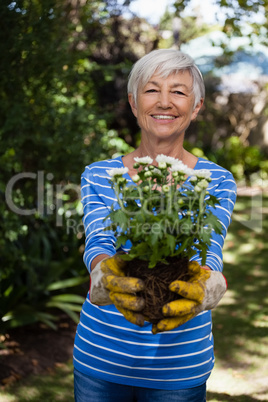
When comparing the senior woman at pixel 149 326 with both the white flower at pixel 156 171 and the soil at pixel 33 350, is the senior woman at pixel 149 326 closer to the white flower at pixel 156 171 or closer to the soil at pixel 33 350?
the white flower at pixel 156 171

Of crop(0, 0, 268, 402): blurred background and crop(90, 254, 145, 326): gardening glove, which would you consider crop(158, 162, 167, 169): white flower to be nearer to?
crop(90, 254, 145, 326): gardening glove

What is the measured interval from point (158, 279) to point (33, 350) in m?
3.41

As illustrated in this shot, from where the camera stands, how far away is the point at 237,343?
4.95 metres

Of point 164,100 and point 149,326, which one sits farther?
point 164,100

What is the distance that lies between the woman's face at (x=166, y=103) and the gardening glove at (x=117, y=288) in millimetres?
578

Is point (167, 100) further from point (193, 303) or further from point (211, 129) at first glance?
point (211, 129)

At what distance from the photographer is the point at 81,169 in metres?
5.31

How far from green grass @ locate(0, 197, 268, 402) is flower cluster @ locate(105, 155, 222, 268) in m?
2.75

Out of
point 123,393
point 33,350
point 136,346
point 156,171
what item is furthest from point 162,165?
point 33,350

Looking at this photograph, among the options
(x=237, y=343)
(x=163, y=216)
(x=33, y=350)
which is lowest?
(x=237, y=343)

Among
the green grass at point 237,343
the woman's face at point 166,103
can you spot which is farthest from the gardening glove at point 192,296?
the green grass at point 237,343

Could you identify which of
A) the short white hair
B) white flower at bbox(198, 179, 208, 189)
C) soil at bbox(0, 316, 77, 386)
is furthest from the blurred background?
white flower at bbox(198, 179, 208, 189)

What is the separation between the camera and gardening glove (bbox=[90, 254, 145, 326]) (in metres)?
1.36

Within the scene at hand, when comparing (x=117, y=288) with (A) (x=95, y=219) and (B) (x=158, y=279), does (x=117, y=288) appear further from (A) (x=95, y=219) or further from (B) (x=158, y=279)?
(A) (x=95, y=219)
